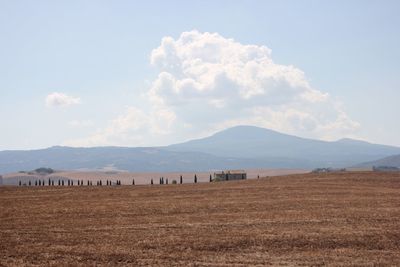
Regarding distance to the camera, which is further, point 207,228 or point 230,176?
point 230,176

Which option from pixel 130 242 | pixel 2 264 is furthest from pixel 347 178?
pixel 2 264

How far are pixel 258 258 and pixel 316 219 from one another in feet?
35.1

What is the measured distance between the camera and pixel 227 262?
71.5ft

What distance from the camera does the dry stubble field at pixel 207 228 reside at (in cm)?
2270

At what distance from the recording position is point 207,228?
29.7 meters

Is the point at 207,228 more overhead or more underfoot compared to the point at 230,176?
more underfoot

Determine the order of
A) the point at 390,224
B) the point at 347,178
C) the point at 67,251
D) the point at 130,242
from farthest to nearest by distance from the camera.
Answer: the point at 347,178 → the point at 390,224 → the point at 130,242 → the point at 67,251

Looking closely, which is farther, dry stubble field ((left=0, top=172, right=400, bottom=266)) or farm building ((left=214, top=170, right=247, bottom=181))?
farm building ((left=214, top=170, right=247, bottom=181))

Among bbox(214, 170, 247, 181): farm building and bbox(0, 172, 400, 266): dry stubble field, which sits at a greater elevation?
bbox(214, 170, 247, 181): farm building

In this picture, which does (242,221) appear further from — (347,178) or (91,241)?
(347,178)

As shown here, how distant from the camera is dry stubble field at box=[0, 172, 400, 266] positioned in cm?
2270

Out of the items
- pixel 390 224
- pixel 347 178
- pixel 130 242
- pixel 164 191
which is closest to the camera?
pixel 130 242

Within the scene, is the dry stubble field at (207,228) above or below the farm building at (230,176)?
below

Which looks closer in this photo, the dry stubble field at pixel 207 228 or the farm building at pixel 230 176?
the dry stubble field at pixel 207 228
